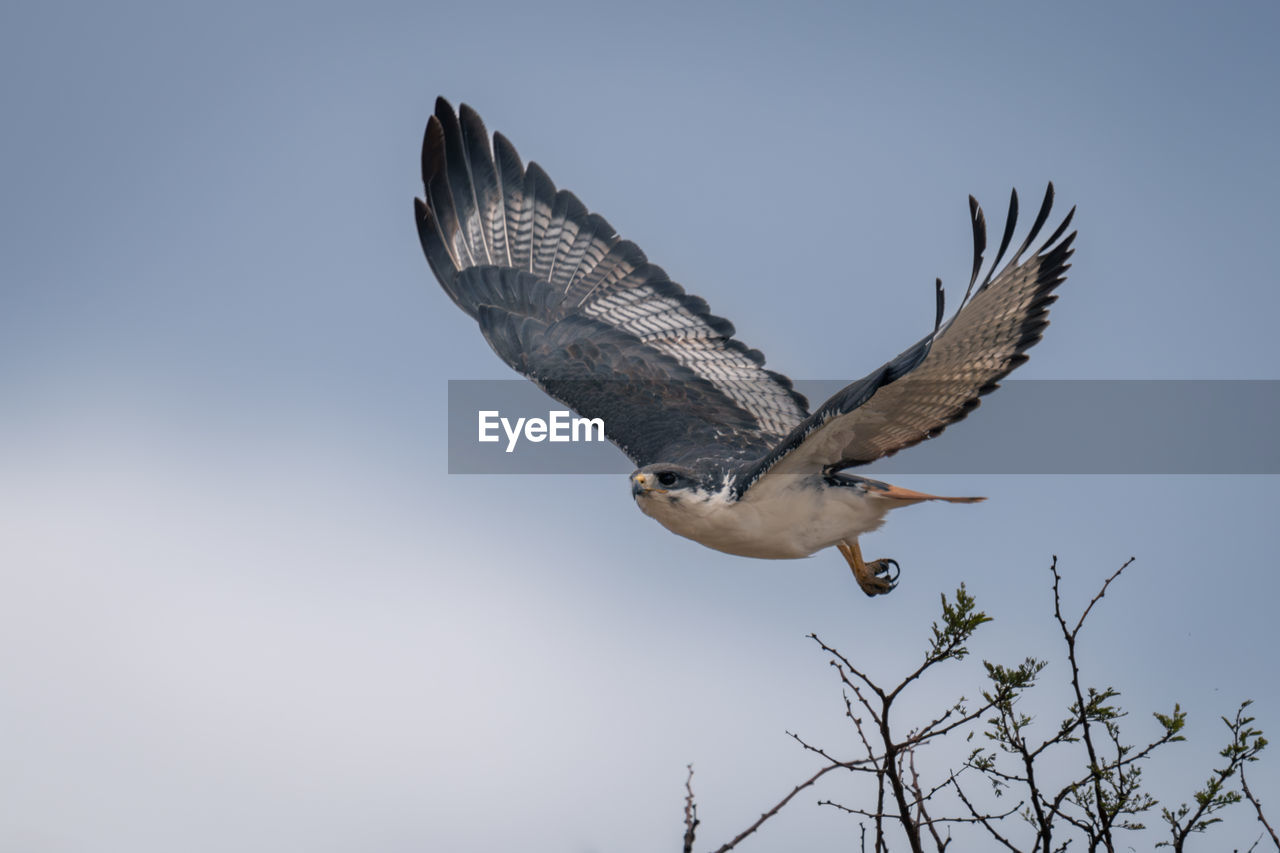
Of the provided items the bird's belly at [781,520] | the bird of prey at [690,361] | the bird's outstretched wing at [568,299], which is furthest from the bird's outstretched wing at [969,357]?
the bird's outstretched wing at [568,299]

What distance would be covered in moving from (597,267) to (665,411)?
1.71 m

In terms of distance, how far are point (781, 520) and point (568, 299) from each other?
3655mm

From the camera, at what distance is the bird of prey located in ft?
15.9

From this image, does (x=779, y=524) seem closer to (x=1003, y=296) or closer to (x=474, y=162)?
(x=1003, y=296)

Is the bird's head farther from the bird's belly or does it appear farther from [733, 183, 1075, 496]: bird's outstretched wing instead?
[733, 183, 1075, 496]: bird's outstretched wing

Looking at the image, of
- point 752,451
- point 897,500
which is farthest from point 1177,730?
point 752,451

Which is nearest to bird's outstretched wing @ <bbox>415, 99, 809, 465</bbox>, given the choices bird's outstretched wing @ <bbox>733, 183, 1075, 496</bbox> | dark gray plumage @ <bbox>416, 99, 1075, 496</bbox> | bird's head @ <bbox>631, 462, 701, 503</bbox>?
dark gray plumage @ <bbox>416, 99, 1075, 496</bbox>

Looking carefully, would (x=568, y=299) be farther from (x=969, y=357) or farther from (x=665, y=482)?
(x=969, y=357)

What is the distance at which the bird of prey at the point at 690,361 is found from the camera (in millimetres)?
4855

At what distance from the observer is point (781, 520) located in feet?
17.8

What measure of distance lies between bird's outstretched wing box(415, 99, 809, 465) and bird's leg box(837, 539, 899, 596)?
1402mm

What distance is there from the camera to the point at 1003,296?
4871 mm

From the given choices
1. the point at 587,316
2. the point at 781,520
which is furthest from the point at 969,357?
the point at 587,316

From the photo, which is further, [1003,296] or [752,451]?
[752,451]
